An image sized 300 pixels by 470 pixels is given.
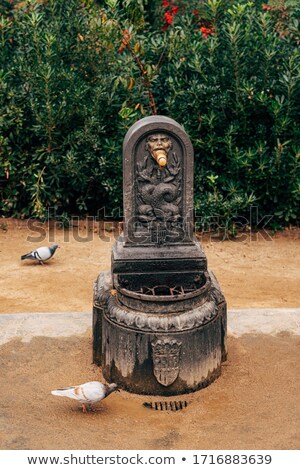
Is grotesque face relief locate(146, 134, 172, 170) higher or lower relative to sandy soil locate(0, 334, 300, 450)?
higher

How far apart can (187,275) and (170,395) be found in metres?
1.17

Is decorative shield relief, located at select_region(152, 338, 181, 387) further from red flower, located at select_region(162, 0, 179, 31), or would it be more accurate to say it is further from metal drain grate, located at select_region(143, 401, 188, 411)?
red flower, located at select_region(162, 0, 179, 31)

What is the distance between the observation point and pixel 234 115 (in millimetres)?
12586

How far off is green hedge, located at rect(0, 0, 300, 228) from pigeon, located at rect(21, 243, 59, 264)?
135 centimetres

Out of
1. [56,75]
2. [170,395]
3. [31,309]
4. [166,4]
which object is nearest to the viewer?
[170,395]

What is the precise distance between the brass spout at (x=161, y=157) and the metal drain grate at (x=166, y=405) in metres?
2.20

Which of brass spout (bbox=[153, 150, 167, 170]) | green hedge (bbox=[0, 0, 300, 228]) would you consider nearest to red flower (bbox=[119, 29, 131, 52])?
green hedge (bbox=[0, 0, 300, 228])

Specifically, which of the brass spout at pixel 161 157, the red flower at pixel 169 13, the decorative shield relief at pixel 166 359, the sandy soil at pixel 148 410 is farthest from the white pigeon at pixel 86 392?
the red flower at pixel 169 13

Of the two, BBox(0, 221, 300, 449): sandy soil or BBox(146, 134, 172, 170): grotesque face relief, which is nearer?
BBox(0, 221, 300, 449): sandy soil

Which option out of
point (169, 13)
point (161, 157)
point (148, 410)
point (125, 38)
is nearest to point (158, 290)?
point (148, 410)

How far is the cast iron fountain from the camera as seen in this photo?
7.23 metres

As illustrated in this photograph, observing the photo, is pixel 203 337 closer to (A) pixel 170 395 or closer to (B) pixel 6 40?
(A) pixel 170 395

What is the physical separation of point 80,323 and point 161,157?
240cm

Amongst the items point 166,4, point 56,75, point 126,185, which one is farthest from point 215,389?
point 166,4
